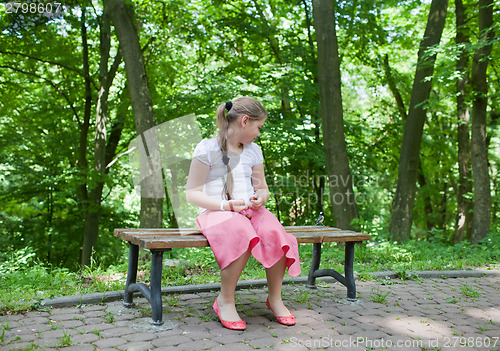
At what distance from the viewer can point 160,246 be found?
9.30ft

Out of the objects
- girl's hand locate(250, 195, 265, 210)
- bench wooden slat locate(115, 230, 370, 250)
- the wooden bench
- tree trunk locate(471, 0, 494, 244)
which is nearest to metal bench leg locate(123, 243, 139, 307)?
the wooden bench

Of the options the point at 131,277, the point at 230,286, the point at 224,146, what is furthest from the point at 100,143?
the point at 230,286

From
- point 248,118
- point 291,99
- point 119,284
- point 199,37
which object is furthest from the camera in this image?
point 199,37

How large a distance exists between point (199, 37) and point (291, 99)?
2769 mm

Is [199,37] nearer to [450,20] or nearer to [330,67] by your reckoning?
[330,67]

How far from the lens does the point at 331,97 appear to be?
711cm

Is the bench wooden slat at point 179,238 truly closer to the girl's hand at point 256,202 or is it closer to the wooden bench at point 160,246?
the wooden bench at point 160,246

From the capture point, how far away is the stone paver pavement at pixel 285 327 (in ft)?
8.60

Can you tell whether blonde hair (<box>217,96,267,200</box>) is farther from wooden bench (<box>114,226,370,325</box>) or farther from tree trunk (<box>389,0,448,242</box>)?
tree trunk (<box>389,0,448,242</box>)

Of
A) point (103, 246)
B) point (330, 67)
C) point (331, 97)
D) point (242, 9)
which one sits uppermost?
point (242, 9)

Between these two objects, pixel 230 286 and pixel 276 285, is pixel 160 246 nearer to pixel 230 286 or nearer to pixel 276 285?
pixel 230 286

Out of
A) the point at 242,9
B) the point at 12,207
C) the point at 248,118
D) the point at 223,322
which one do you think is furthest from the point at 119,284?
the point at 12,207

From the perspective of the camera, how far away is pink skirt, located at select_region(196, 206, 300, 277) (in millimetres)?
2902

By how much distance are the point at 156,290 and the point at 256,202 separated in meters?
0.92
